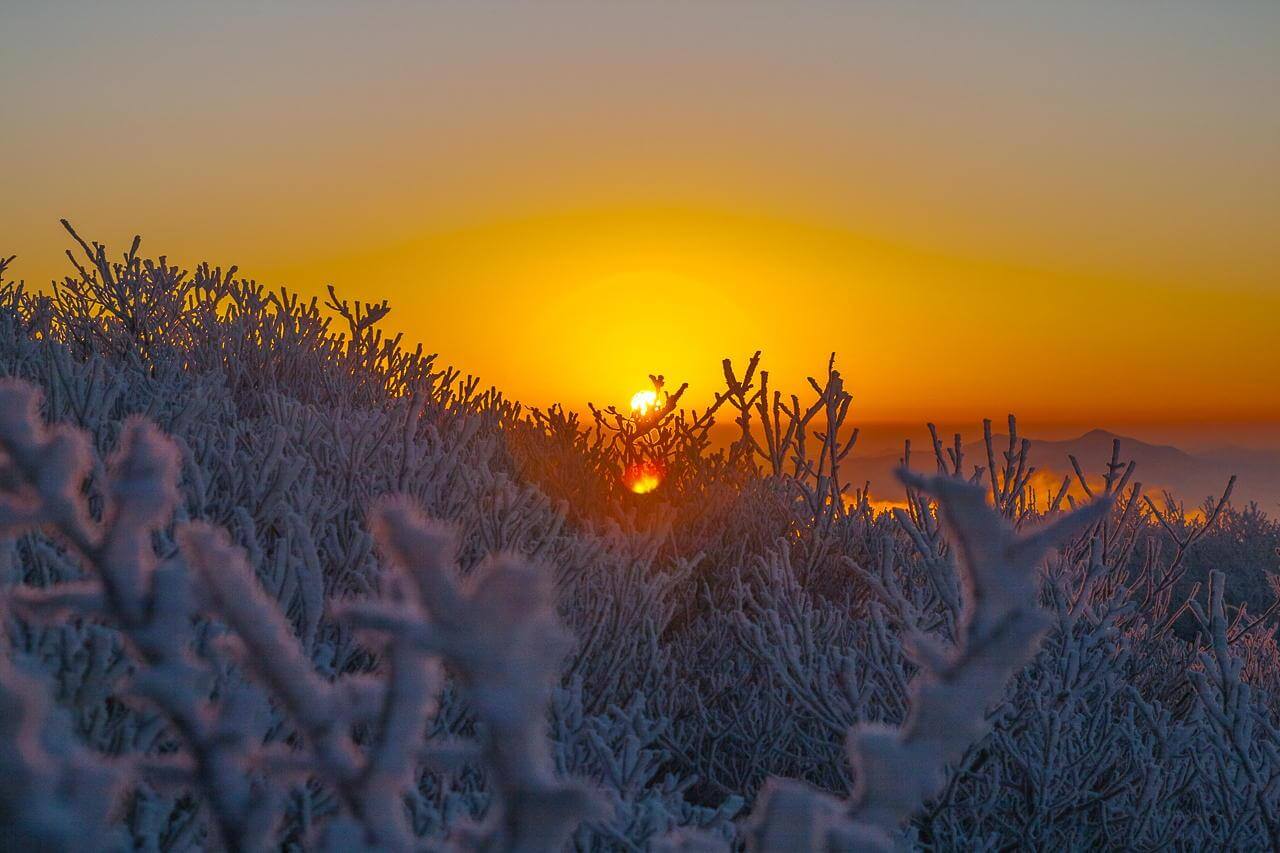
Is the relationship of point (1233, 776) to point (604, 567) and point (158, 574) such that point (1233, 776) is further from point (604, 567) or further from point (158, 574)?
point (158, 574)

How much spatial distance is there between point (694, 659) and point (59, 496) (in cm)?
313

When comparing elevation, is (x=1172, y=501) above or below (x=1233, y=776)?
above

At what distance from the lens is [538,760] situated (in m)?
0.86

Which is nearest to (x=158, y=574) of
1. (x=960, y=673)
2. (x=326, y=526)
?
(x=960, y=673)

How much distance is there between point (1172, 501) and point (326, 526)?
11.6 metres

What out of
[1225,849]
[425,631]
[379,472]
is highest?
[379,472]

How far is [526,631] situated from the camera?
82cm

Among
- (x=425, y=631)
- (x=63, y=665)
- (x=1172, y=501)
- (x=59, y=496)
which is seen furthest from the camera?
(x=1172, y=501)

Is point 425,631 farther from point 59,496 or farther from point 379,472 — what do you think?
point 379,472

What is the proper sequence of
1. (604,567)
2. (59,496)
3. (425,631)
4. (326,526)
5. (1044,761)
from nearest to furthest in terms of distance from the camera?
(425,631) → (59,496) → (1044,761) → (326,526) → (604,567)

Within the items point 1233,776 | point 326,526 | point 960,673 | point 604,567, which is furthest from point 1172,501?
point 960,673

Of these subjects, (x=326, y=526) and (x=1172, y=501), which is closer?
(x=326, y=526)

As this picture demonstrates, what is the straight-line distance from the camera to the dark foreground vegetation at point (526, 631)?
0.91 m

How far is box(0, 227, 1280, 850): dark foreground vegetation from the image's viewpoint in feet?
3.00
